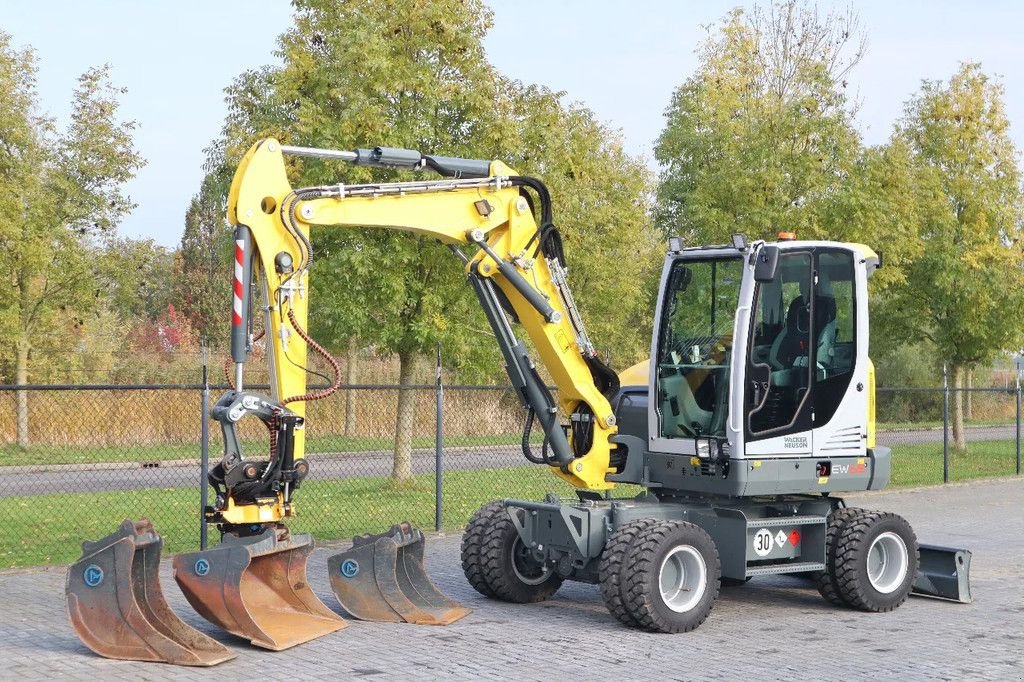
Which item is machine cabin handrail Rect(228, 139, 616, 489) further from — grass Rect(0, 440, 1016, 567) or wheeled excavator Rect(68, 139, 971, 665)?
grass Rect(0, 440, 1016, 567)

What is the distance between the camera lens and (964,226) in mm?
26031

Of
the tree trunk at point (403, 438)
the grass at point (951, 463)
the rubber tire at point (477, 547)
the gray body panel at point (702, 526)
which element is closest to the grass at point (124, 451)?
the tree trunk at point (403, 438)

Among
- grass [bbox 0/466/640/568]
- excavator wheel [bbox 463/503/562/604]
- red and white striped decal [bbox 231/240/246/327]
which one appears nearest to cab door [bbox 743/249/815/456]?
excavator wheel [bbox 463/503/562/604]

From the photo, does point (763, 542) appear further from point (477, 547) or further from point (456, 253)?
point (456, 253)

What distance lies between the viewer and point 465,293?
17.9m

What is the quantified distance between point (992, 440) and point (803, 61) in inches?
630

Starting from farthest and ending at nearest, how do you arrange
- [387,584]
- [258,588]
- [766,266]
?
[766,266]
[387,584]
[258,588]

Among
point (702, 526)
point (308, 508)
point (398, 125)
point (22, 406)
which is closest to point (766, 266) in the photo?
point (702, 526)

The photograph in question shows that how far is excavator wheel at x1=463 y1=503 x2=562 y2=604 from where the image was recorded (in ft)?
35.1

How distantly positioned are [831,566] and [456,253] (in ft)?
13.0

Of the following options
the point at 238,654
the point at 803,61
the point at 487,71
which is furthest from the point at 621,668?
the point at 803,61

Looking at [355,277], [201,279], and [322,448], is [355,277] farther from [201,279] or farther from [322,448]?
[201,279]

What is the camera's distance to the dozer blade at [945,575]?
11164 mm

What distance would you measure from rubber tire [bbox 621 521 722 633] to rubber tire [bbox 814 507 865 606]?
137 centimetres
